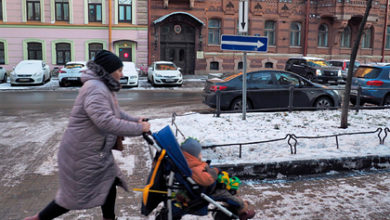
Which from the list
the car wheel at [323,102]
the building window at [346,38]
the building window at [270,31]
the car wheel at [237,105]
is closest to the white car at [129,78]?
the car wheel at [237,105]

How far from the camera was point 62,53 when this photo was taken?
27359mm

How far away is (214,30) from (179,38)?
→ 9.59 ft

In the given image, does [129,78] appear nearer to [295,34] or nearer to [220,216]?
[295,34]

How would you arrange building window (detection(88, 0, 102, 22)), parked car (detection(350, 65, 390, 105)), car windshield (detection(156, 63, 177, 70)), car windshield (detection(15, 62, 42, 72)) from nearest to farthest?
parked car (detection(350, 65, 390, 105)) < car windshield (detection(15, 62, 42, 72)) < car windshield (detection(156, 63, 177, 70)) < building window (detection(88, 0, 102, 22))

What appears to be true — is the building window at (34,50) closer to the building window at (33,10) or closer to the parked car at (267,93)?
the building window at (33,10)

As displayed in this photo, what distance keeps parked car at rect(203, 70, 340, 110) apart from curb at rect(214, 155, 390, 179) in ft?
15.1

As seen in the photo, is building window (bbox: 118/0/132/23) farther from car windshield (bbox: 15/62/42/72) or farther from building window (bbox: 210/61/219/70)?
car windshield (bbox: 15/62/42/72)

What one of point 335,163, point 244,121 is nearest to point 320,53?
point 244,121

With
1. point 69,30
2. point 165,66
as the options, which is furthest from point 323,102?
point 69,30

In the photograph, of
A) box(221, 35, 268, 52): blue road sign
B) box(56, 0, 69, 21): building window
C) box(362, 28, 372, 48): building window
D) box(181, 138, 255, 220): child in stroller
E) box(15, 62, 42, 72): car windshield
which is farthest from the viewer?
box(362, 28, 372, 48): building window

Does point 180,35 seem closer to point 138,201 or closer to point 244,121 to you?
point 244,121

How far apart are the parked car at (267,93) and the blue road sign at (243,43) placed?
2.25 meters

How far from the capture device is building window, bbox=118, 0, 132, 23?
1083 inches

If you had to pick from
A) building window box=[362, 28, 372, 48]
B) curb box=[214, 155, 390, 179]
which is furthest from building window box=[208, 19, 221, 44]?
curb box=[214, 155, 390, 179]
